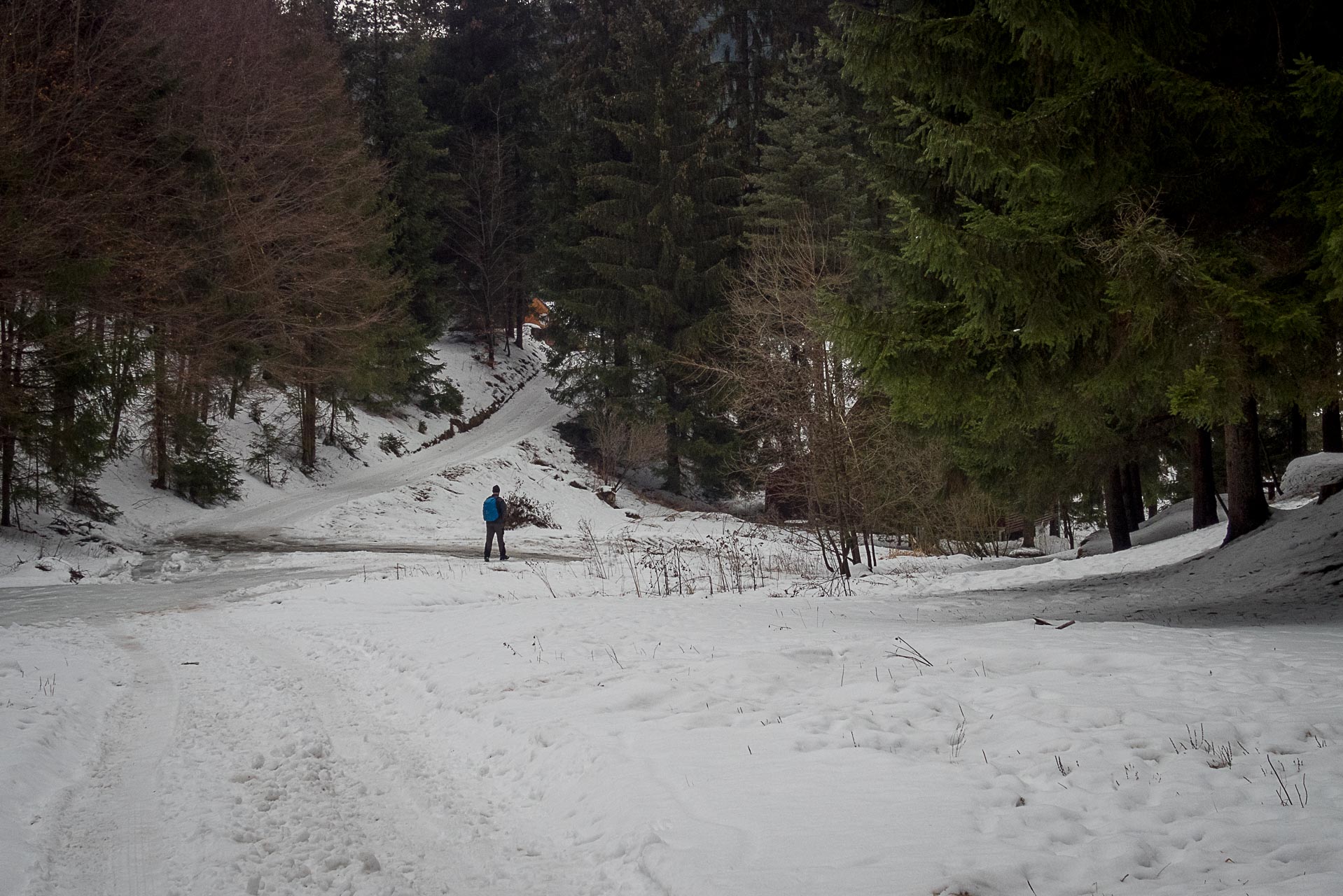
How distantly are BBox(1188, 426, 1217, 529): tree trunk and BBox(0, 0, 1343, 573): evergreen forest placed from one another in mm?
75

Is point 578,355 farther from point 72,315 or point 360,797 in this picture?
point 360,797

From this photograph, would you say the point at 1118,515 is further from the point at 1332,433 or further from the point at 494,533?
the point at 494,533

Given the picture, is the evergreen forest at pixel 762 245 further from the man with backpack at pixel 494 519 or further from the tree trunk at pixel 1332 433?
the man with backpack at pixel 494 519

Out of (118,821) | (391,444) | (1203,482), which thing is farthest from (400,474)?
(118,821)

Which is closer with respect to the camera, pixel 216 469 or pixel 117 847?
pixel 117 847

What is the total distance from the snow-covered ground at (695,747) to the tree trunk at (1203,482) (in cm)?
443

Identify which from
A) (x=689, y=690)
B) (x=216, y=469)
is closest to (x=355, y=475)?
(x=216, y=469)

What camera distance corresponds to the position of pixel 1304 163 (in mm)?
6543

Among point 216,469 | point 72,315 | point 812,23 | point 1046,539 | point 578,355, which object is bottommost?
point 1046,539

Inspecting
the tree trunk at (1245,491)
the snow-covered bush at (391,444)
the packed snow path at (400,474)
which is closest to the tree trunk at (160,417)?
the packed snow path at (400,474)

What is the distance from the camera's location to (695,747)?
4.96m

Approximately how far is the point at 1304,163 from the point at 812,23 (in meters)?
37.1

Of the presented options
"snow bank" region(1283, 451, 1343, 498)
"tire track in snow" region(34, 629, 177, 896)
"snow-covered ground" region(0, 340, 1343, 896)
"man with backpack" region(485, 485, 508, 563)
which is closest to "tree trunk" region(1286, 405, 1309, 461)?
"snow bank" region(1283, 451, 1343, 498)

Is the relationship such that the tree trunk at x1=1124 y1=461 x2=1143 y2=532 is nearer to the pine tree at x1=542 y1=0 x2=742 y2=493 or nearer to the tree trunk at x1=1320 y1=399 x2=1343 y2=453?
the tree trunk at x1=1320 y1=399 x2=1343 y2=453
